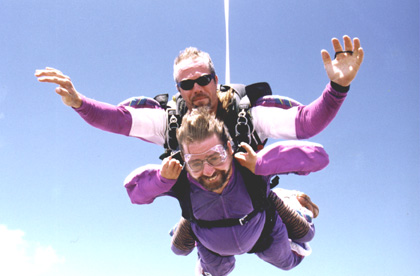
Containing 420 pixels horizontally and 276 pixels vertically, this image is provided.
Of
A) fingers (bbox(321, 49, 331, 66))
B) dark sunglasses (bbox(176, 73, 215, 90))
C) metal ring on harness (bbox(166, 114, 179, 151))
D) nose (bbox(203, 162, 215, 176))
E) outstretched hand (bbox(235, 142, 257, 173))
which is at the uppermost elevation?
fingers (bbox(321, 49, 331, 66))

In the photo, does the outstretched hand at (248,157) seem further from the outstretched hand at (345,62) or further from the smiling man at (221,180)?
the outstretched hand at (345,62)

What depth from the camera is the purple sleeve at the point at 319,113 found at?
3117 mm

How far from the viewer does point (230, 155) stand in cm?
339

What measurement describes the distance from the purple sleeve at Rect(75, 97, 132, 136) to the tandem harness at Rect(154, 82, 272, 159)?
37cm

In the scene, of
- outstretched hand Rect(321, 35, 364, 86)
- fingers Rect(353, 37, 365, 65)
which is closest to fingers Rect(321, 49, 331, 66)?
outstretched hand Rect(321, 35, 364, 86)

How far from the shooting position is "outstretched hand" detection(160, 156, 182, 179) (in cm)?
317

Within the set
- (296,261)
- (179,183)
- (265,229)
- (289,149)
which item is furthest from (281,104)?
(296,261)

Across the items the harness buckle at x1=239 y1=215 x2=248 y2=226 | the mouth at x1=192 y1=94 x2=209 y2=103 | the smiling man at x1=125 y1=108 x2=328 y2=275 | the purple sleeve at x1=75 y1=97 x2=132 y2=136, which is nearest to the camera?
the smiling man at x1=125 y1=108 x2=328 y2=275

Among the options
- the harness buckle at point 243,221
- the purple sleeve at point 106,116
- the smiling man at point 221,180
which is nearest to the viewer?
the smiling man at point 221,180

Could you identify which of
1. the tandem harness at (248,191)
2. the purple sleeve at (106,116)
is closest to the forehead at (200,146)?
the tandem harness at (248,191)

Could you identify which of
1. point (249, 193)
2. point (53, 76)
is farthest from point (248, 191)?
point (53, 76)

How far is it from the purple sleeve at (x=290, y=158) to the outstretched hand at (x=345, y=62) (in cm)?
58

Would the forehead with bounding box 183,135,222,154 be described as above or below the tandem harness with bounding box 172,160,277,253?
above

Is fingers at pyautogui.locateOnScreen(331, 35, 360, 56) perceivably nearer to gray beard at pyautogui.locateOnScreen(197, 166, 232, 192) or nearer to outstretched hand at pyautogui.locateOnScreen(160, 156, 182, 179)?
gray beard at pyautogui.locateOnScreen(197, 166, 232, 192)
